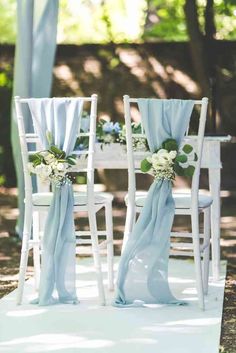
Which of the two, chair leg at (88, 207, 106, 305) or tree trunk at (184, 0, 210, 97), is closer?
chair leg at (88, 207, 106, 305)

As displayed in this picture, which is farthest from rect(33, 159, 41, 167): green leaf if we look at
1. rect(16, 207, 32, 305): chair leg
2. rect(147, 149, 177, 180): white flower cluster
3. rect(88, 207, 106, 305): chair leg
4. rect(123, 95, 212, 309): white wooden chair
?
rect(147, 149, 177, 180): white flower cluster

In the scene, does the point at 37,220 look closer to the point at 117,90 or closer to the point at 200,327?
the point at 200,327

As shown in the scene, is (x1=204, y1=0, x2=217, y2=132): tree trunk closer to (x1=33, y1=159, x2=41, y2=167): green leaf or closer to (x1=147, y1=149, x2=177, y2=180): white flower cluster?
(x1=147, y1=149, x2=177, y2=180): white flower cluster

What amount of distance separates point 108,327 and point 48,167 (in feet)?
3.25

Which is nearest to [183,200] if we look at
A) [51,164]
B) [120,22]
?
[51,164]

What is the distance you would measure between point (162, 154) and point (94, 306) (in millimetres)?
936

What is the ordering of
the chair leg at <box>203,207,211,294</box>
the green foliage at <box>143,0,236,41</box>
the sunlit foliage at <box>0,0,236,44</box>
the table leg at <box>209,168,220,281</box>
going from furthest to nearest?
the sunlit foliage at <box>0,0,236,44</box> < the green foliage at <box>143,0,236,41</box> < the table leg at <box>209,168,220,281</box> < the chair leg at <box>203,207,211,294</box>

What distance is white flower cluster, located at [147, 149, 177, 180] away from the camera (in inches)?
186

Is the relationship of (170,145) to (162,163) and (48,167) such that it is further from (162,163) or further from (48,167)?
(48,167)

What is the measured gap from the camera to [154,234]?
4852 mm

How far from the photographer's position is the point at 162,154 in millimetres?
4730

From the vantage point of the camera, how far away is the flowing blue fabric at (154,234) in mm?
4793

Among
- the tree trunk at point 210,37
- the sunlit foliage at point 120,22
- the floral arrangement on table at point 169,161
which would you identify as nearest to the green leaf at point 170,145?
the floral arrangement on table at point 169,161

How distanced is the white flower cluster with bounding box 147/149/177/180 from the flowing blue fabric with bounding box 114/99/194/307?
0.16 feet
